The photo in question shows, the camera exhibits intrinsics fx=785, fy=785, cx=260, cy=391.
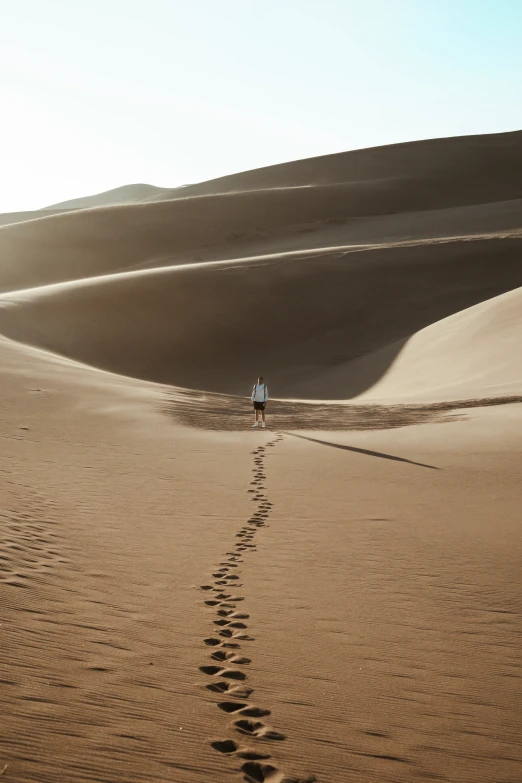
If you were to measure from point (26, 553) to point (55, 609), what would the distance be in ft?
4.18

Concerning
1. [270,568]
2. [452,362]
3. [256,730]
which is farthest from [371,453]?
[452,362]

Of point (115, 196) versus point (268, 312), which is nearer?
point (268, 312)

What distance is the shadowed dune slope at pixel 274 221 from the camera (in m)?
48.6

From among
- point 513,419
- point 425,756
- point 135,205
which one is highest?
point 135,205

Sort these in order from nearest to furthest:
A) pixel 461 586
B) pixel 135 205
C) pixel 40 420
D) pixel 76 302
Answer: pixel 461 586 → pixel 40 420 → pixel 76 302 → pixel 135 205

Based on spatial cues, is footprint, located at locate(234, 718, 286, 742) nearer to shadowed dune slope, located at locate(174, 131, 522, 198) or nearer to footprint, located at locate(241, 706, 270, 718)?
footprint, located at locate(241, 706, 270, 718)

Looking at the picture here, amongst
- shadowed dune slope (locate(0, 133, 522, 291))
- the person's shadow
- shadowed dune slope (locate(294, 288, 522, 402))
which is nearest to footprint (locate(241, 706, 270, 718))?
the person's shadow

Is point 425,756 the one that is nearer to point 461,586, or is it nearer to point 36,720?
point 36,720

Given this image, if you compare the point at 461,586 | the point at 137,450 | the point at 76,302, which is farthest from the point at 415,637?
the point at 76,302

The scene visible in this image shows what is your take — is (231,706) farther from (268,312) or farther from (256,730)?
(268,312)

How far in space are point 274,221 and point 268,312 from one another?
25.6m

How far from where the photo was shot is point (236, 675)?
438 centimetres

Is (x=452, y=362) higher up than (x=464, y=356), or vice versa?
(x=464, y=356)

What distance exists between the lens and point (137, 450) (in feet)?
39.0
